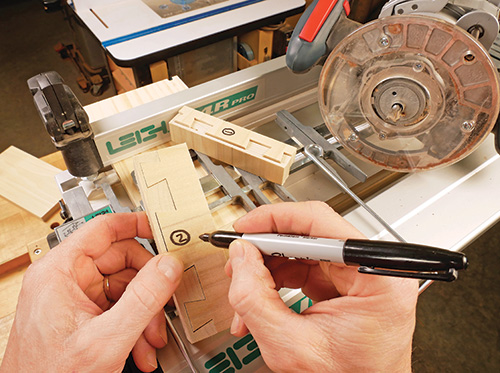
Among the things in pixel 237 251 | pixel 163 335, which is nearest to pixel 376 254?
pixel 237 251

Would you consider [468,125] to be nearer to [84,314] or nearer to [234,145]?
[234,145]

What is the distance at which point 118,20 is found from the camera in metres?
1.76

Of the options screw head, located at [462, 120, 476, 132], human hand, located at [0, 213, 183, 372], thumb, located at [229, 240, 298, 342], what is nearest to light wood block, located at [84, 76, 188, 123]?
human hand, located at [0, 213, 183, 372]

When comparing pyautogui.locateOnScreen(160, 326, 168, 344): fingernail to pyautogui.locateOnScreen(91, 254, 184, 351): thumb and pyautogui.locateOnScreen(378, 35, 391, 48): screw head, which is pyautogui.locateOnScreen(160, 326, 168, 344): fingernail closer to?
pyautogui.locateOnScreen(91, 254, 184, 351): thumb

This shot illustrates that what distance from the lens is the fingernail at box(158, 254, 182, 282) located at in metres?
0.68

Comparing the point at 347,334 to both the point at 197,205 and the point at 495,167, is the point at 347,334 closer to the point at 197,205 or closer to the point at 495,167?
the point at 197,205

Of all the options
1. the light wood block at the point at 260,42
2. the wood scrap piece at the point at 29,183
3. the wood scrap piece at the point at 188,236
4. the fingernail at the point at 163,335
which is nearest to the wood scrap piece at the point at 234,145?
the wood scrap piece at the point at 188,236

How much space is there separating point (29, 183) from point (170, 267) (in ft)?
3.15

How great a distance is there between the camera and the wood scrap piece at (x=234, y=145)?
960 mm

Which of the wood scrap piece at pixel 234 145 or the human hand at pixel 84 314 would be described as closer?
the human hand at pixel 84 314

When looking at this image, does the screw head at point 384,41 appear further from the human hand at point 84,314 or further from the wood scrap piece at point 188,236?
the human hand at point 84,314

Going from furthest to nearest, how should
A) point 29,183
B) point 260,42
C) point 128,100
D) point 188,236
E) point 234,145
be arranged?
point 260,42 < point 29,183 < point 128,100 < point 234,145 < point 188,236

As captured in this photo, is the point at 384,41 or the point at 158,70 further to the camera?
the point at 158,70

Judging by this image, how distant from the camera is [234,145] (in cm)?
98
